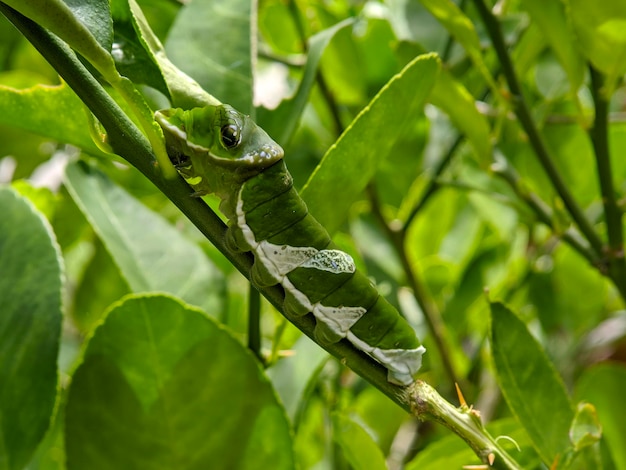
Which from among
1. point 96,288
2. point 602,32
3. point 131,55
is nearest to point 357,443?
point 131,55

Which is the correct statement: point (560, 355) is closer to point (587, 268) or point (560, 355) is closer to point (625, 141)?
point (587, 268)

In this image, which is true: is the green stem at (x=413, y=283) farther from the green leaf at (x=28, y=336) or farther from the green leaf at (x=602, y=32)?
the green leaf at (x=28, y=336)

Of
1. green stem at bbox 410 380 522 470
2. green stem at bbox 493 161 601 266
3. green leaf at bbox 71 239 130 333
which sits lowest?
green leaf at bbox 71 239 130 333

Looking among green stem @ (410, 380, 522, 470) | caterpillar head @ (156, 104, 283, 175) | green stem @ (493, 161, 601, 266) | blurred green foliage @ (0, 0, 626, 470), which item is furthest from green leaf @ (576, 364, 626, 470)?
caterpillar head @ (156, 104, 283, 175)

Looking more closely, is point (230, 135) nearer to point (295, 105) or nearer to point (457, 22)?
point (295, 105)

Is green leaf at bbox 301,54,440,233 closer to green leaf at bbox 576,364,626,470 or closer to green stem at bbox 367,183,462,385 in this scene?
green stem at bbox 367,183,462,385

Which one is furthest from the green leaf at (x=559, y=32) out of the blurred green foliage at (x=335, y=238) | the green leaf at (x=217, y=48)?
the green leaf at (x=217, y=48)
